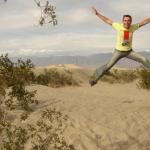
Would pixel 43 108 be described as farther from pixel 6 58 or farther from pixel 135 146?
pixel 6 58

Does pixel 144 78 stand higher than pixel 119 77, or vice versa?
pixel 144 78

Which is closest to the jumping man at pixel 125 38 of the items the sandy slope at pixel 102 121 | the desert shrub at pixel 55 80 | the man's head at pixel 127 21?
the man's head at pixel 127 21

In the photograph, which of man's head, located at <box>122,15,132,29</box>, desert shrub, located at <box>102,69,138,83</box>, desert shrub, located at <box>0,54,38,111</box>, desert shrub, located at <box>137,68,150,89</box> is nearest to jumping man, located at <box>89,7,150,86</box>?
man's head, located at <box>122,15,132,29</box>

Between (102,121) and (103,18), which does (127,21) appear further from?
(102,121)

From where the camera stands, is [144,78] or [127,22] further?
[144,78]

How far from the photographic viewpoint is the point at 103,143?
1636 cm

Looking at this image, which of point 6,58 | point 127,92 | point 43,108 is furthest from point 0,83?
point 127,92

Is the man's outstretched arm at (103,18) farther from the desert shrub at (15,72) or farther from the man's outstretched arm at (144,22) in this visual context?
the desert shrub at (15,72)

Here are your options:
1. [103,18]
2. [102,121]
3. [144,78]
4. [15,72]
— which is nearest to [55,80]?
[144,78]

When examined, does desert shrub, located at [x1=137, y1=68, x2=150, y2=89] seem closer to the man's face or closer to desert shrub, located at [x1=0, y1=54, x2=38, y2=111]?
the man's face

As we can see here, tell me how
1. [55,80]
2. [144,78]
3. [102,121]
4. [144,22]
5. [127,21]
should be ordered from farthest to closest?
1. [55,80]
2. [144,78]
3. [102,121]
4. [144,22]
5. [127,21]

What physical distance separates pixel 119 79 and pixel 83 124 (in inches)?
955

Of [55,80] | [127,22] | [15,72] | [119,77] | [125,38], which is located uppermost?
[127,22]

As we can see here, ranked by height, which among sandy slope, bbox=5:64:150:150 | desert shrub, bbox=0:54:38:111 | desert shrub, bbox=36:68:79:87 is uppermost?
desert shrub, bbox=0:54:38:111
